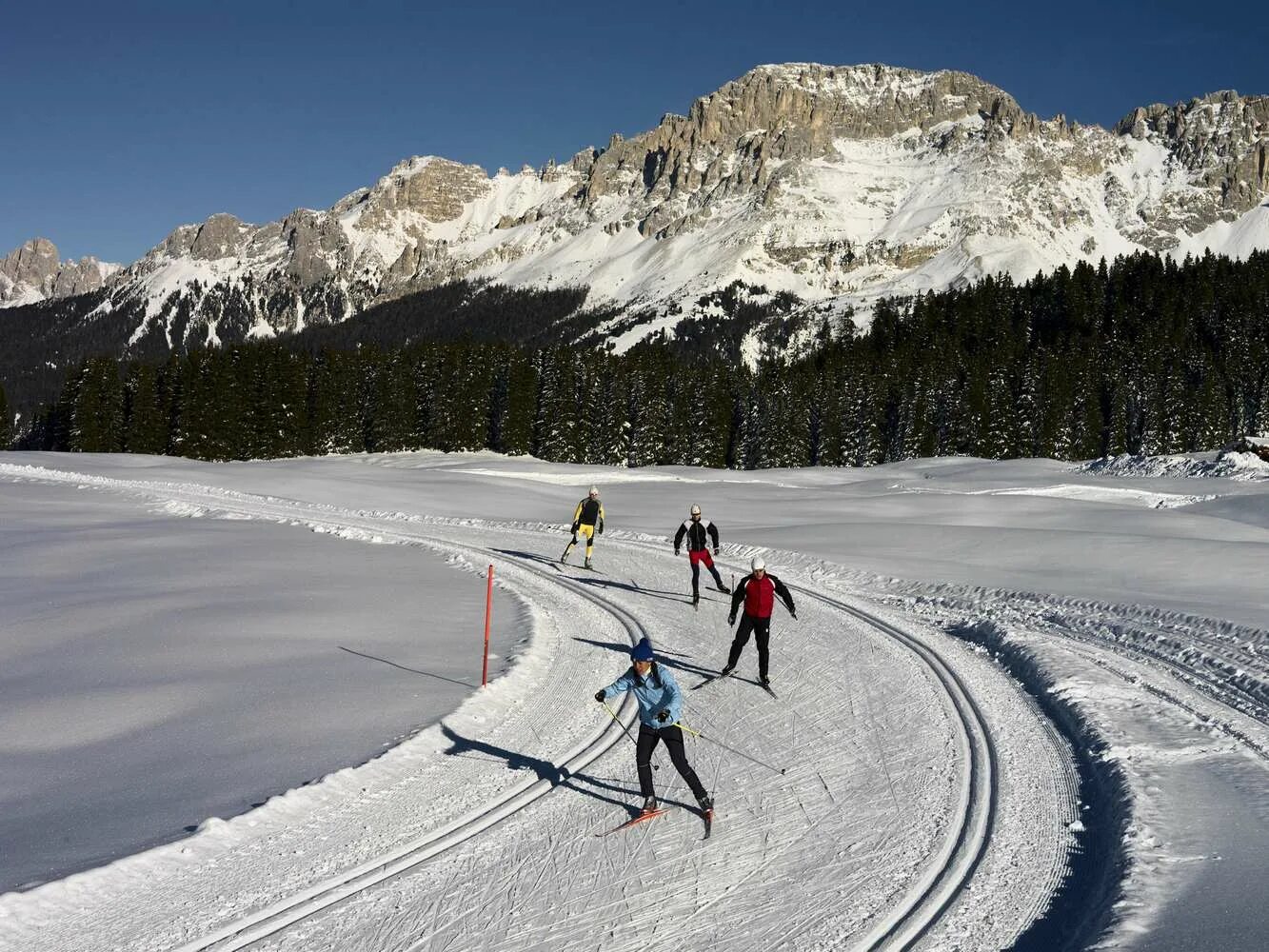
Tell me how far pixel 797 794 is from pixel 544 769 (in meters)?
2.91

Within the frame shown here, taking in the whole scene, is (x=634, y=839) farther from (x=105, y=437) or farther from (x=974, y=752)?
(x=105, y=437)

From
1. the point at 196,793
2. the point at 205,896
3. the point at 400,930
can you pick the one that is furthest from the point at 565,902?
the point at 196,793

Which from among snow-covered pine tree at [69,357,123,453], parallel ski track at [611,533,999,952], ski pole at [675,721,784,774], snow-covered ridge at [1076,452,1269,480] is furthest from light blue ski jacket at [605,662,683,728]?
snow-covered pine tree at [69,357,123,453]

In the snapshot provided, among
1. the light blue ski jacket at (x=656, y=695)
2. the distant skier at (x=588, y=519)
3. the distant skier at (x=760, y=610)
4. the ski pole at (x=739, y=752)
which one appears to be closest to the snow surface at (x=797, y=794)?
the ski pole at (x=739, y=752)

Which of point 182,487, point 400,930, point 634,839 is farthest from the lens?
point 182,487

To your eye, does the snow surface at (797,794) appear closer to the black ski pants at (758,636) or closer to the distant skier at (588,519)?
the black ski pants at (758,636)

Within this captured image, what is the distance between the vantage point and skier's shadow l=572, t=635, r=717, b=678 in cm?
1531

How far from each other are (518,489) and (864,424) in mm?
51105

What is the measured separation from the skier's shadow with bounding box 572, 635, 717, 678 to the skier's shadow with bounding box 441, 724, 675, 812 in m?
3.86

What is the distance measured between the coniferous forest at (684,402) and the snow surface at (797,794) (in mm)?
58101

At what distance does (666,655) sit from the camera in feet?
53.7

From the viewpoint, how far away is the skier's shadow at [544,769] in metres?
10.2

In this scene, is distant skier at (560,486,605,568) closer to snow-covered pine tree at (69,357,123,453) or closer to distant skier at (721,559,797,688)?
distant skier at (721,559,797,688)

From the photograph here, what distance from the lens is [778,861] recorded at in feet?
27.8
